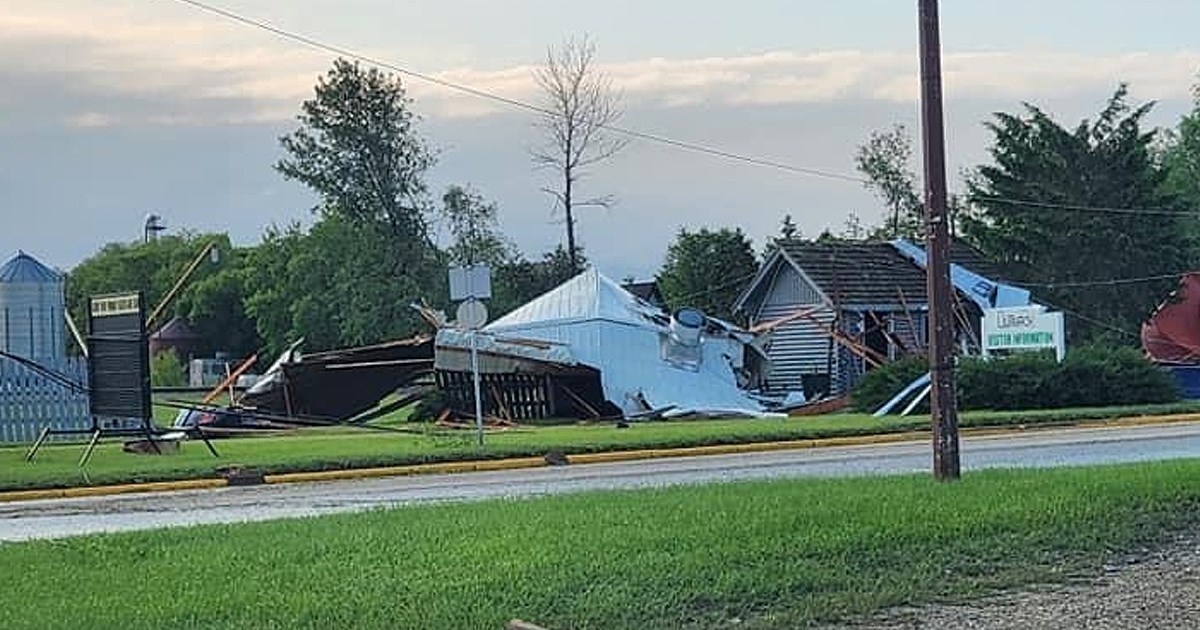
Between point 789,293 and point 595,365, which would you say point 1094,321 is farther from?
point 595,365

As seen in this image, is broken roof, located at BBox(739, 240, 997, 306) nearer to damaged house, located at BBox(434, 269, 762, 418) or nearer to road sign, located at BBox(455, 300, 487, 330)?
damaged house, located at BBox(434, 269, 762, 418)

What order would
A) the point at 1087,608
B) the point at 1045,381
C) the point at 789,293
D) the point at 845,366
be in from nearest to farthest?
the point at 1087,608
the point at 1045,381
the point at 845,366
the point at 789,293

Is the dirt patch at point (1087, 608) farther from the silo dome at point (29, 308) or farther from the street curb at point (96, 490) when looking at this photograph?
the silo dome at point (29, 308)

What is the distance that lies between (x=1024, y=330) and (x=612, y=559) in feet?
93.1

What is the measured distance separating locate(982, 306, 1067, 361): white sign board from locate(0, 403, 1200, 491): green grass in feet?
7.11

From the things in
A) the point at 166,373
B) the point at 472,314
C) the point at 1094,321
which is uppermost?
the point at 472,314

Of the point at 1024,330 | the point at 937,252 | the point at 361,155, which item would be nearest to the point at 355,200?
the point at 361,155

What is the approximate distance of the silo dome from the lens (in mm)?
36188

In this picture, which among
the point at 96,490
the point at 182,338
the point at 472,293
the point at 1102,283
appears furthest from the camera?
the point at 182,338

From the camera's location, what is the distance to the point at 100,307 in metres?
27.3

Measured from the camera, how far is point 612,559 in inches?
407

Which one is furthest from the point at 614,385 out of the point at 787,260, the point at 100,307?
the point at 100,307

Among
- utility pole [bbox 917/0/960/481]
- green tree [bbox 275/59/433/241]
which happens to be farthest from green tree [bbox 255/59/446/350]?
utility pole [bbox 917/0/960/481]

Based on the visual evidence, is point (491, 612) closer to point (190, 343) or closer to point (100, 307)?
point (100, 307)
